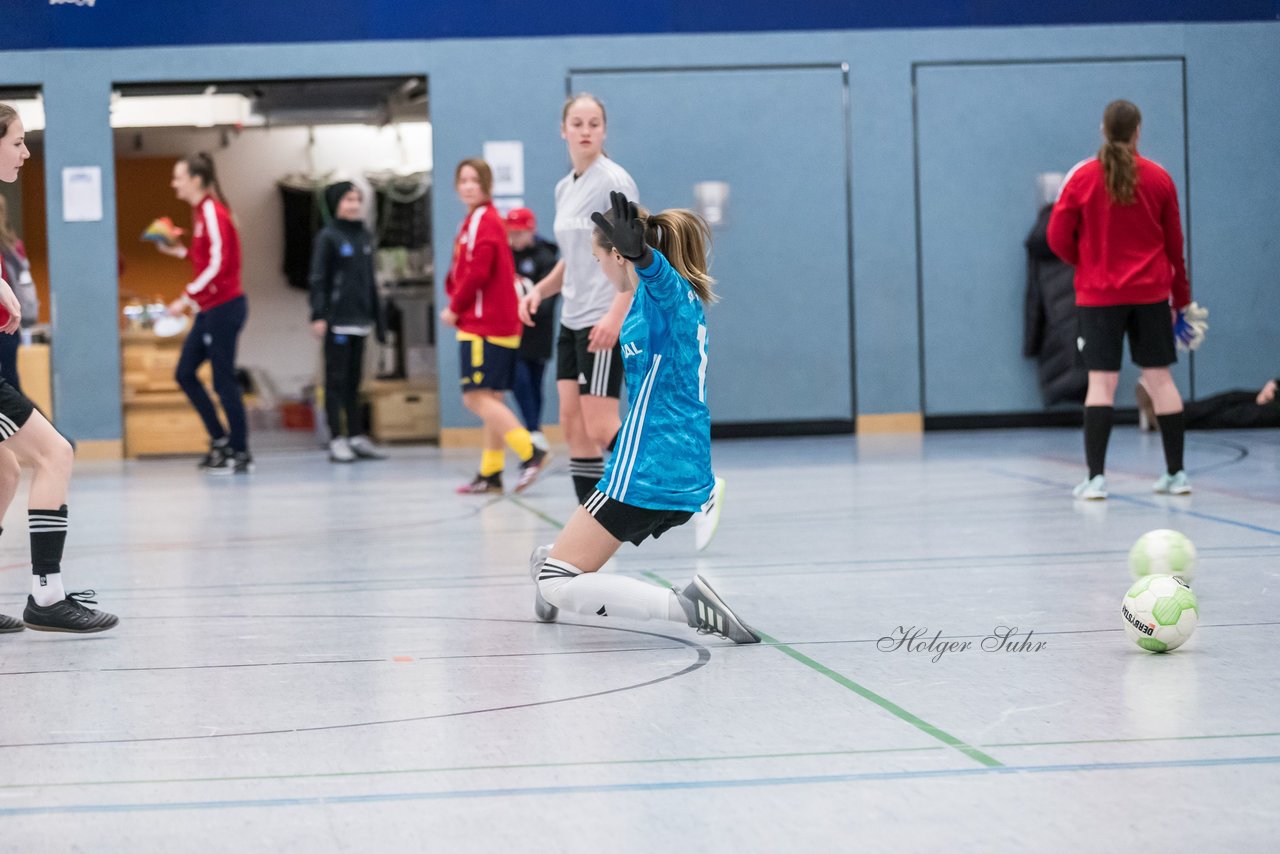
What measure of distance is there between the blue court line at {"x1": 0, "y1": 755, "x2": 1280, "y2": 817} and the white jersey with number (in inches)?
133

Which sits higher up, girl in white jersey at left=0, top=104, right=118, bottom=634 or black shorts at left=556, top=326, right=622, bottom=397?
black shorts at left=556, top=326, right=622, bottom=397

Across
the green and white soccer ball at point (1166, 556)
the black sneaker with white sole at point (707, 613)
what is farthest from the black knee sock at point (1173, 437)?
the black sneaker with white sole at point (707, 613)

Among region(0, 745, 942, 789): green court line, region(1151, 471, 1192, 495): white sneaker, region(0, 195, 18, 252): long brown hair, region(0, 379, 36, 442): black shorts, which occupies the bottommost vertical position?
region(0, 745, 942, 789): green court line

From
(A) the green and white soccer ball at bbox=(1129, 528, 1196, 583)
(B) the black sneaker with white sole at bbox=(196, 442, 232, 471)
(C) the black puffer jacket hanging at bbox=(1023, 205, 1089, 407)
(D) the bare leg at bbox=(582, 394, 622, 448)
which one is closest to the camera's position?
(A) the green and white soccer ball at bbox=(1129, 528, 1196, 583)

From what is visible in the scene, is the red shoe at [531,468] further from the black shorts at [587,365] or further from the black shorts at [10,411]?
the black shorts at [10,411]

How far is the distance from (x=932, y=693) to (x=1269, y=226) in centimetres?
1065

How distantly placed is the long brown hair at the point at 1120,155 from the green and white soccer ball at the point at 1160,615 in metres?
3.57

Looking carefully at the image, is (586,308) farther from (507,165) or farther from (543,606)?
(507,165)

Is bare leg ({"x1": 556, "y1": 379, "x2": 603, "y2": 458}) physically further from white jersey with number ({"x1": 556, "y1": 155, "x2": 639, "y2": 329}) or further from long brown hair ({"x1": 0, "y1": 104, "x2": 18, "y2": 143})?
long brown hair ({"x1": 0, "y1": 104, "x2": 18, "y2": 143})

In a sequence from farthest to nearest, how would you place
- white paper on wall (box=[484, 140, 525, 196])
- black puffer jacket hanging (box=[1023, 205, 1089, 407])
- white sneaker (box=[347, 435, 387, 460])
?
white paper on wall (box=[484, 140, 525, 196])
black puffer jacket hanging (box=[1023, 205, 1089, 407])
white sneaker (box=[347, 435, 387, 460])

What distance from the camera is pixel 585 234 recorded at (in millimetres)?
6031

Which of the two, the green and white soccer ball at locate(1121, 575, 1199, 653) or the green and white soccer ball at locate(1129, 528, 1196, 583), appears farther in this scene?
the green and white soccer ball at locate(1129, 528, 1196, 583)

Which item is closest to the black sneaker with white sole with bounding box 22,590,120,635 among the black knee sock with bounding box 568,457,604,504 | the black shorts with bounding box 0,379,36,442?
the black shorts with bounding box 0,379,36,442

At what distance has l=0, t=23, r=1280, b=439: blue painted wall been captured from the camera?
1212 cm
